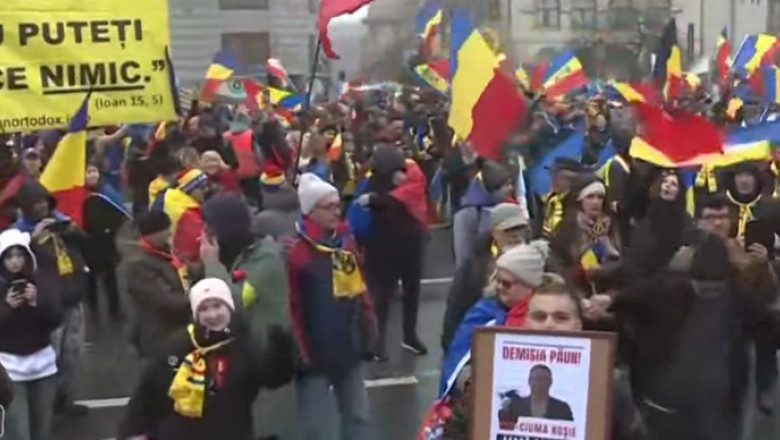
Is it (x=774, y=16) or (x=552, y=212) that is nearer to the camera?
(x=552, y=212)

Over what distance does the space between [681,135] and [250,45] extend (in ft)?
129

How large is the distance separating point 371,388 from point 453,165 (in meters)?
5.01

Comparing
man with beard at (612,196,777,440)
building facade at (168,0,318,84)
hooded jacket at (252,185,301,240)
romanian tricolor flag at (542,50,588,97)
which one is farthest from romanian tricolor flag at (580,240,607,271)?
building facade at (168,0,318,84)

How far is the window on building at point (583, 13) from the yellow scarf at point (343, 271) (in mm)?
52325

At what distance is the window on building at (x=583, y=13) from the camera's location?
5903 cm

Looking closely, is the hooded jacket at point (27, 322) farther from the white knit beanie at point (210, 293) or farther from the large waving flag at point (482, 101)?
the large waving flag at point (482, 101)

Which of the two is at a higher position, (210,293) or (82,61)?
(82,61)

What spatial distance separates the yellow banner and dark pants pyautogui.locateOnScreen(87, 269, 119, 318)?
449 centimetres

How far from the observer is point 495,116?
6.14m

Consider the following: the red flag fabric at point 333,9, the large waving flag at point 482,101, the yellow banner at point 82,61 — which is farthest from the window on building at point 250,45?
the large waving flag at point 482,101

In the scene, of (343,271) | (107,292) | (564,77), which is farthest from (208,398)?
(564,77)

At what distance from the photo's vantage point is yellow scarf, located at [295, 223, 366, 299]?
6363 mm

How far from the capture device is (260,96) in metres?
19.0

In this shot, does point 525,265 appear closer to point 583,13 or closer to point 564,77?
point 564,77
